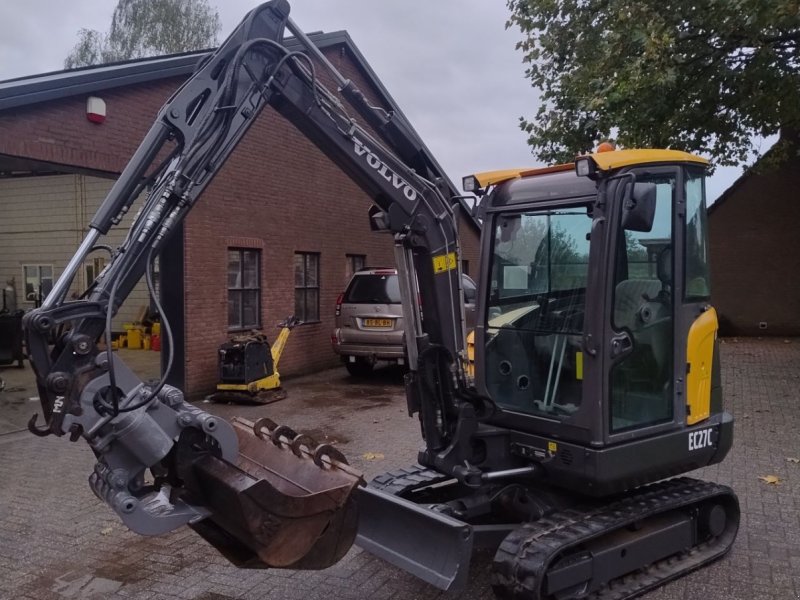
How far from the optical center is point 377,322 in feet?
39.1

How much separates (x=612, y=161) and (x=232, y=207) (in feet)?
27.0

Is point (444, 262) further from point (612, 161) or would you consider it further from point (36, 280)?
point (36, 280)

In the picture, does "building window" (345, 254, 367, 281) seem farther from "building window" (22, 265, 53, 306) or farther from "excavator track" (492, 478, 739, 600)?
"excavator track" (492, 478, 739, 600)

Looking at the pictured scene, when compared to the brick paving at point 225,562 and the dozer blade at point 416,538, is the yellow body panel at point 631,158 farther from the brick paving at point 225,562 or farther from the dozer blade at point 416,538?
the brick paving at point 225,562

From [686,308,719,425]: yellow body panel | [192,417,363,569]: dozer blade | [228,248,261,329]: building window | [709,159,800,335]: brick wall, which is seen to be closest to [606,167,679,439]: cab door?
[686,308,719,425]: yellow body panel

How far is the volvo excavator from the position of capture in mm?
3363

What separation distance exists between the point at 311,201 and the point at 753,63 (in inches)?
306

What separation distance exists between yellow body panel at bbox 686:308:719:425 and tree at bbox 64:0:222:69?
115ft

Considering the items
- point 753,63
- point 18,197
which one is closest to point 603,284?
point 753,63

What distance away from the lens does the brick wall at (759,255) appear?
19.6m

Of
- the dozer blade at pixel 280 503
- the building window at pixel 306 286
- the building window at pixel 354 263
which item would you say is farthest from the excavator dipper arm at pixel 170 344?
the building window at pixel 354 263

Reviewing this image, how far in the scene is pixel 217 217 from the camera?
11.1 m

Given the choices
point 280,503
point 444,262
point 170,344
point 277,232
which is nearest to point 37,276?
point 277,232

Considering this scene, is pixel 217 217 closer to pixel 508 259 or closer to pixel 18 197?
pixel 508 259
